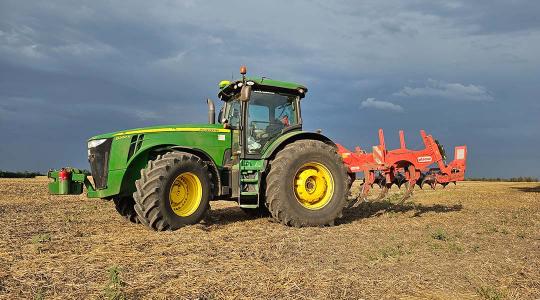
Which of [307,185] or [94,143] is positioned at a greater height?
[94,143]

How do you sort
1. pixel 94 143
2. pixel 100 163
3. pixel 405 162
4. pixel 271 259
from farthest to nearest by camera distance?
pixel 405 162
pixel 94 143
pixel 100 163
pixel 271 259

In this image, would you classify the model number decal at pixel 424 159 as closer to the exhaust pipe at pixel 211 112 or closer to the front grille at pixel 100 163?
the exhaust pipe at pixel 211 112

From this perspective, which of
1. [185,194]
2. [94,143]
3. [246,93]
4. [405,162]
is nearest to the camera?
[185,194]

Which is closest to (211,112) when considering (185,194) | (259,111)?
(259,111)

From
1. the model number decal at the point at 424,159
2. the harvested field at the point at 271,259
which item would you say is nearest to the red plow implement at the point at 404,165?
the model number decal at the point at 424,159

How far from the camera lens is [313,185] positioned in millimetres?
8812

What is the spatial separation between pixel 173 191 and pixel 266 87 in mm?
2706

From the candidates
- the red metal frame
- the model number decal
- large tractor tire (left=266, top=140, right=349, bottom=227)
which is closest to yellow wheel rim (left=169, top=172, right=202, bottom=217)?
large tractor tire (left=266, top=140, right=349, bottom=227)

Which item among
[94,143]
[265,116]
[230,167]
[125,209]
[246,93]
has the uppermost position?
[246,93]

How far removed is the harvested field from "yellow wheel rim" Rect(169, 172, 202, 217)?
46 centimetres

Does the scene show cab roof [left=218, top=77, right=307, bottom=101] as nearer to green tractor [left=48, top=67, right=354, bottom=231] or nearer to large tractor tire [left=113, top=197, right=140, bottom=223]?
green tractor [left=48, top=67, right=354, bottom=231]

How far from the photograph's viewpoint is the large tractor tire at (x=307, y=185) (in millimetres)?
8188

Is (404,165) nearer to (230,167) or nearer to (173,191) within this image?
(230,167)

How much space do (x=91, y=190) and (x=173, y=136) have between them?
177cm
